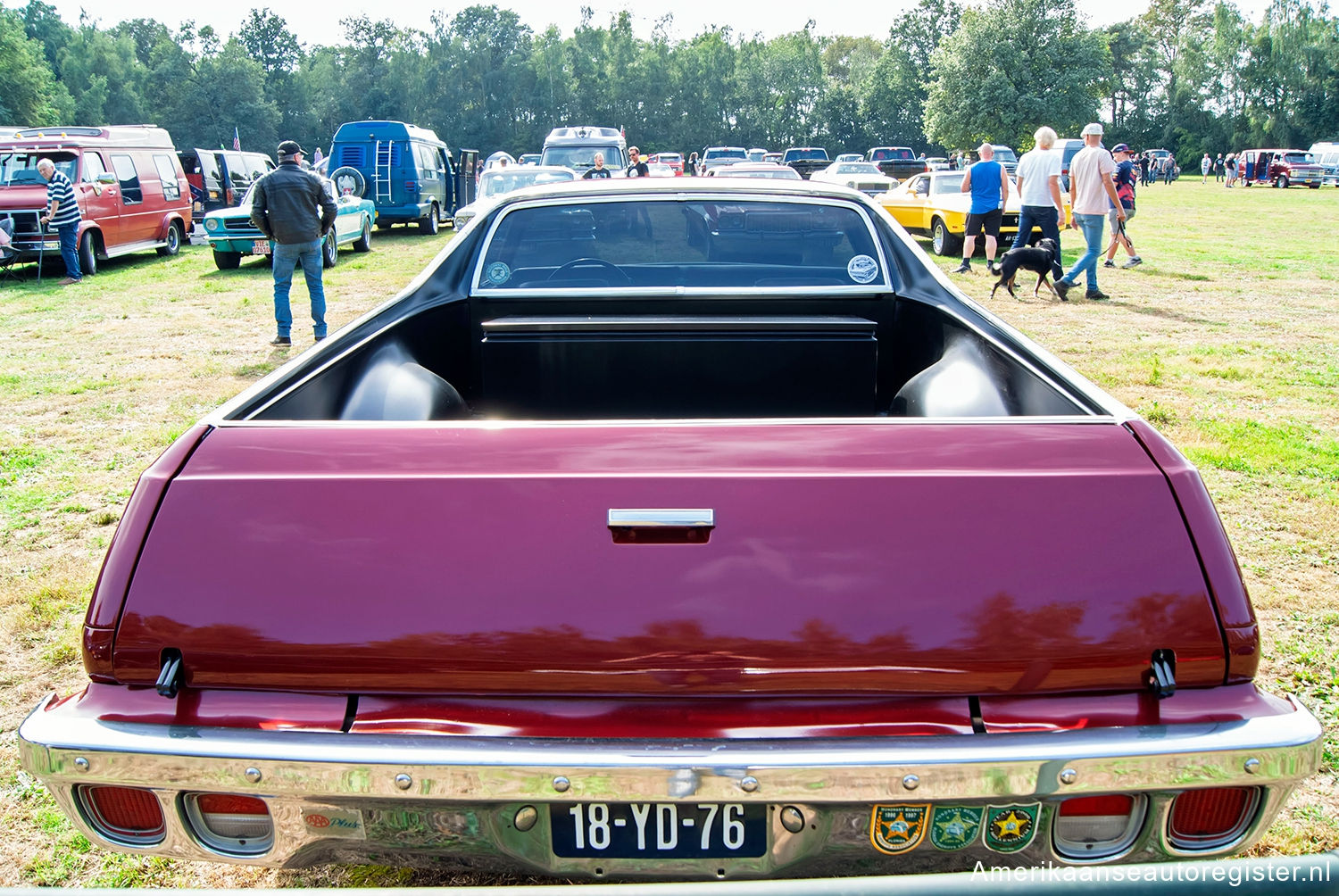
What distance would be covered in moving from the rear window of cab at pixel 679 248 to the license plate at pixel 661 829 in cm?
228

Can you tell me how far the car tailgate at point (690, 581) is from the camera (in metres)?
1.64

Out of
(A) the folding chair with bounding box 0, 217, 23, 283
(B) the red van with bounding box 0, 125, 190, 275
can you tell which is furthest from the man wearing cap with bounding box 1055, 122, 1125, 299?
(A) the folding chair with bounding box 0, 217, 23, 283

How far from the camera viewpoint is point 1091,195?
10.3 meters

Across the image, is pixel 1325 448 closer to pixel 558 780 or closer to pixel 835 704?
pixel 835 704

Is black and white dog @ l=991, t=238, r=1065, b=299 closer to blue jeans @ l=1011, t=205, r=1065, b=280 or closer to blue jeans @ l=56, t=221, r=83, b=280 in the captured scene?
blue jeans @ l=1011, t=205, r=1065, b=280

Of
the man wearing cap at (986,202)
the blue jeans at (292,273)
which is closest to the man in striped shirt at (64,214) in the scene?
the blue jeans at (292,273)

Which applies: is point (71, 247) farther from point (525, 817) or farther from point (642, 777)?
point (642, 777)

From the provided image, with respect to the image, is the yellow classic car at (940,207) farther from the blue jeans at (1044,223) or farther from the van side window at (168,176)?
the van side window at (168,176)

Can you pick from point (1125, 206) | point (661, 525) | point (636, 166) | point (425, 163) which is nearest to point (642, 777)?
point (661, 525)

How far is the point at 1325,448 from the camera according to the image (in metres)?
5.65

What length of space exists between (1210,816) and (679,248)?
2937 millimetres

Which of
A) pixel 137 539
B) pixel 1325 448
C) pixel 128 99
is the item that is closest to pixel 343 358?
pixel 137 539

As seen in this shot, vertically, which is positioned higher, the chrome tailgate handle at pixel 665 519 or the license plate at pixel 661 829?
the chrome tailgate handle at pixel 665 519

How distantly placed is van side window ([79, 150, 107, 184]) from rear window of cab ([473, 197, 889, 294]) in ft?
42.3
